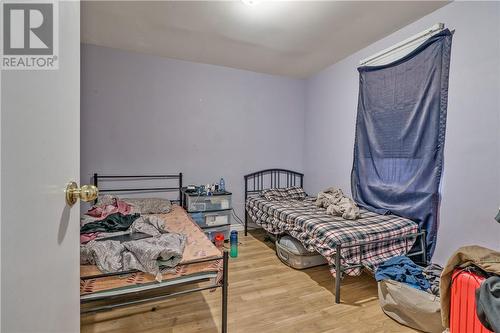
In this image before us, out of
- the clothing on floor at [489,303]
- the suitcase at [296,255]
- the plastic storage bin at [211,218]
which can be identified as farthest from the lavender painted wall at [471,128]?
the plastic storage bin at [211,218]

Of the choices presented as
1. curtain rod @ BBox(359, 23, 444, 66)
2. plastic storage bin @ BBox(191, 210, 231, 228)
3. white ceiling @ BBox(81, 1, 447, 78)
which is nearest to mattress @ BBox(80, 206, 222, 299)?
plastic storage bin @ BBox(191, 210, 231, 228)

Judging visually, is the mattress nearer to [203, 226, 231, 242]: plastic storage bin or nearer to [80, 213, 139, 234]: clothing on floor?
[80, 213, 139, 234]: clothing on floor

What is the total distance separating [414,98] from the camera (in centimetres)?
247

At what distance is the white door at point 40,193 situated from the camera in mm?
443

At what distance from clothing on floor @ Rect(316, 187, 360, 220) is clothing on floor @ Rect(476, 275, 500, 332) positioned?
1273 mm

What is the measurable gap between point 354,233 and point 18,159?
2.28m

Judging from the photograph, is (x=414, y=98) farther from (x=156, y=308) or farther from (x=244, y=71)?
(x=156, y=308)

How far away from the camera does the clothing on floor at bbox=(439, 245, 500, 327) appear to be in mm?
1395

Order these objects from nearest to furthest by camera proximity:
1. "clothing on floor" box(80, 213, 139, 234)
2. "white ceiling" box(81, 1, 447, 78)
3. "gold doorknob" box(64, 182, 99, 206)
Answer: "gold doorknob" box(64, 182, 99, 206), "clothing on floor" box(80, 213, 139, 234), "white ceiling" box(81, 1, 447, 78)

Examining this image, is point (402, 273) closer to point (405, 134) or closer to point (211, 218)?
point (405, 134)

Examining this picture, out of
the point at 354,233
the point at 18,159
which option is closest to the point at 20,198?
the point at 18,159

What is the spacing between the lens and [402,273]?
1910 millimetres


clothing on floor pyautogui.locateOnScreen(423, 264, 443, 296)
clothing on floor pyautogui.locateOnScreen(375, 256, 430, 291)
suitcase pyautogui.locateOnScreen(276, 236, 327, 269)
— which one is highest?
clothing on floor pyautogui.locateOnScreen(375, 256, 430, 291)

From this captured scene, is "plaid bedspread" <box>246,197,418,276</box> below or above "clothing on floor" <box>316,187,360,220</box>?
below
